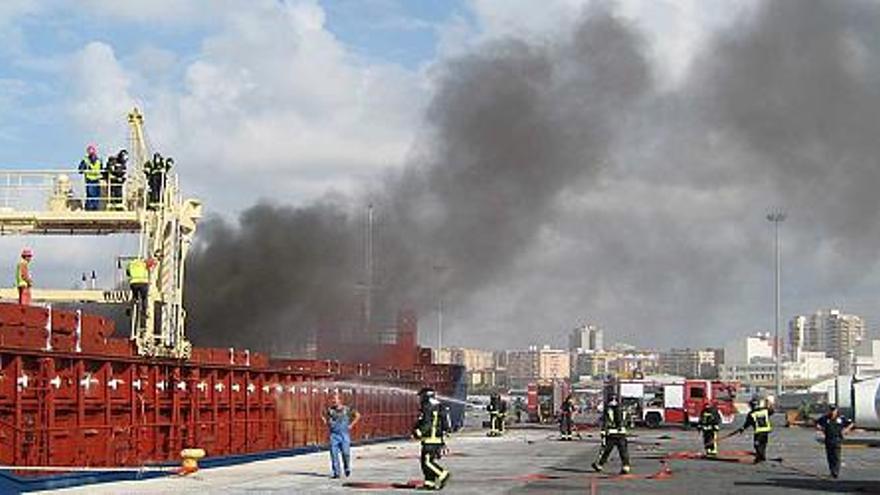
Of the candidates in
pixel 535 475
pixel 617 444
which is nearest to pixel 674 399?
pixel 617 444

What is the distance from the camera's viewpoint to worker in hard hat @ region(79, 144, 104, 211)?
1156 inches

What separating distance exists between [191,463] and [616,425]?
9368mm

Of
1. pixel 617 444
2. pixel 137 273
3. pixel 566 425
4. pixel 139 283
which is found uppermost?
pixel 137 273

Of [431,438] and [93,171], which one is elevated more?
[93,171]

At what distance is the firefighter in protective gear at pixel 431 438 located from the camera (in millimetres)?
20016

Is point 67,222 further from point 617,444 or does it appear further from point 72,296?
point 617,444

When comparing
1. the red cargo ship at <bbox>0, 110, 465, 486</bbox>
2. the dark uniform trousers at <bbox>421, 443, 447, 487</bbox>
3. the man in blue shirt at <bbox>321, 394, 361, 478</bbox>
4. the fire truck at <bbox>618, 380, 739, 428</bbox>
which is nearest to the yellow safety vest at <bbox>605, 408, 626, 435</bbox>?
the man in blue shirt at <bbox>321, 394, 361, 478</bbox>

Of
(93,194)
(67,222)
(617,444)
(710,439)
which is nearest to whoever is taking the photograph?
(617,444)

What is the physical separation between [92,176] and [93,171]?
5.4 inches

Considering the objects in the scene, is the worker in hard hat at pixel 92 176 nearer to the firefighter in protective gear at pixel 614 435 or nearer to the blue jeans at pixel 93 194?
the blue jeans at pixel 93 194

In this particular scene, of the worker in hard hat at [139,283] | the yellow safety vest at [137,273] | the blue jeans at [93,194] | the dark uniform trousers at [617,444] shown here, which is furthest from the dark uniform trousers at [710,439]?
the blue jeans at [93,194]

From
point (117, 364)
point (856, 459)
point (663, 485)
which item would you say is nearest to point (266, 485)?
point (117, 364)

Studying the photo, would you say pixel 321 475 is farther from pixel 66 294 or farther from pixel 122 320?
pixel 122 320

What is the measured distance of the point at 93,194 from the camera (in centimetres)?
2961
